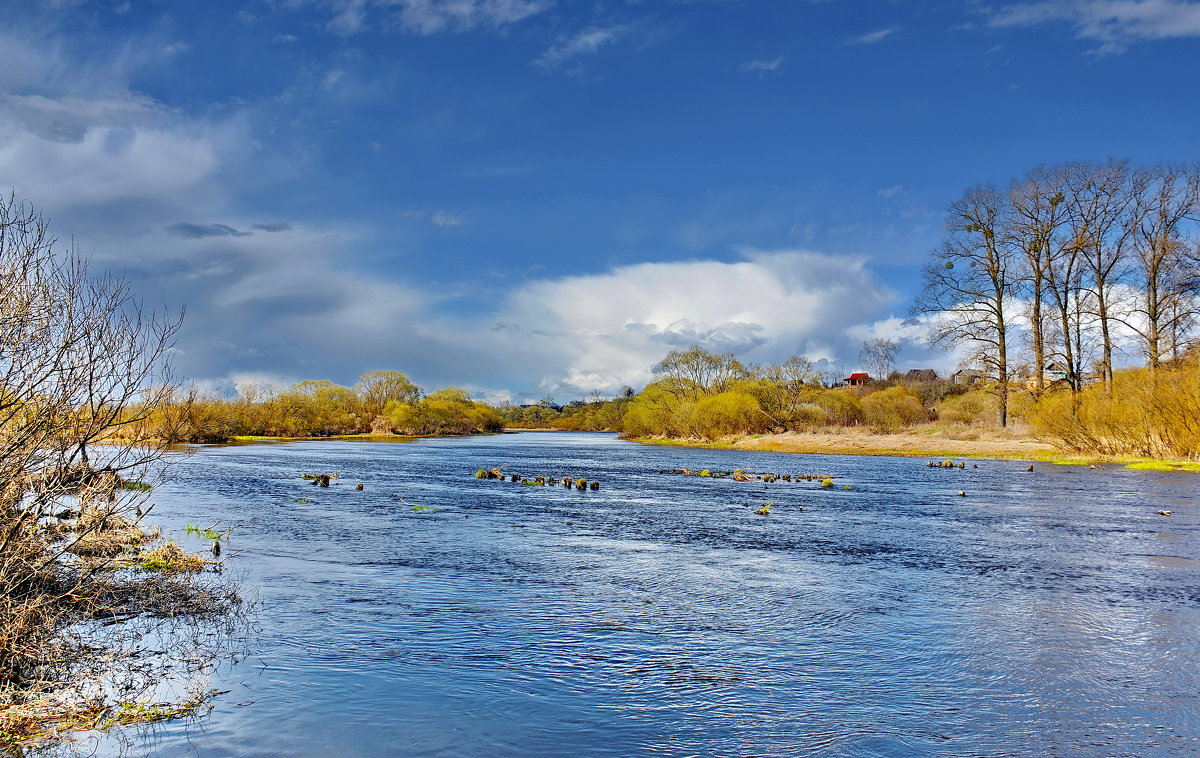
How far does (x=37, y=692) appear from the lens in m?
Answer: 6.66

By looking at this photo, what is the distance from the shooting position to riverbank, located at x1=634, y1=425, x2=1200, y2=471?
41.0 metres

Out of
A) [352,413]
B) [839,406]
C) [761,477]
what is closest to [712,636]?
[761,477]

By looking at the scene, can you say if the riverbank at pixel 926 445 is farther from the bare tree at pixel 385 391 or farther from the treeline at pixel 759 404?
the bare tree at pixel 385 391

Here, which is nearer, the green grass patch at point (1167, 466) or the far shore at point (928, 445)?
the green grass patch at point (1167, 466)

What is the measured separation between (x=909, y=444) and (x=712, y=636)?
51.1 m

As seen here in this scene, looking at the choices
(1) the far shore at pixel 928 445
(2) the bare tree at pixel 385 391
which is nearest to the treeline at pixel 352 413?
(2) the bare tree at pixel 385 391

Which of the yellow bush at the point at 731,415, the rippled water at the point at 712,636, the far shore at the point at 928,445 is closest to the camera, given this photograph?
the rippled water at the point at 712,636

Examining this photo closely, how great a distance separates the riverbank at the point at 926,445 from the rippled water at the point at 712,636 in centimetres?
2068

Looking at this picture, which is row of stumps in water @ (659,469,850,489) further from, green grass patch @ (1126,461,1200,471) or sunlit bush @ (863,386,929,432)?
sunlit bush @ (863,386,929,432)

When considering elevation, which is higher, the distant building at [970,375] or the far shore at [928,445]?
the distant building at [970,375]

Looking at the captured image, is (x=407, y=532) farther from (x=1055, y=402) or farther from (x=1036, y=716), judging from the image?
(x=1055, y=402)

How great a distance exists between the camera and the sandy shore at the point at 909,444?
46.4 m

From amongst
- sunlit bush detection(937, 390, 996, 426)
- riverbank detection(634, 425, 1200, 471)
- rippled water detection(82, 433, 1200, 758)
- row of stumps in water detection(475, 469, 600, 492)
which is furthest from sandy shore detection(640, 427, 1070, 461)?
row of stumps in water detection(475, 469, 600, 492)

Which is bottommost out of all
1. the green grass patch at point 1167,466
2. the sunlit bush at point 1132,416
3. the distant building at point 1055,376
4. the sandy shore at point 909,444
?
the green grass patch at point 1167,466
